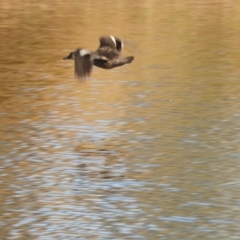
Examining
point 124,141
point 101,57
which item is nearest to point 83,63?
point 101,57

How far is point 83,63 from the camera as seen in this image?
8758 millimetres

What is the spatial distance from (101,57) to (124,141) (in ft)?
2.80

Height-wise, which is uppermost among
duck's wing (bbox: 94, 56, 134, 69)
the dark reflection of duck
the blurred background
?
the dark reflection of duck

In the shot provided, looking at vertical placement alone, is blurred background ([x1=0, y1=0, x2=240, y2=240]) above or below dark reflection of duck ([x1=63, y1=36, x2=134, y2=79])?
below

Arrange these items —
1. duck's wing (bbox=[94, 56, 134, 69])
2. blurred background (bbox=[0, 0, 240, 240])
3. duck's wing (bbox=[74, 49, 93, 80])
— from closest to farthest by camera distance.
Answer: blurred background (bbox=[0, 0, 240, 240])
duck's wing (bbox=[74, 49, 93, 80])
duck's wing (bbox=[94, 56, 134, 69])

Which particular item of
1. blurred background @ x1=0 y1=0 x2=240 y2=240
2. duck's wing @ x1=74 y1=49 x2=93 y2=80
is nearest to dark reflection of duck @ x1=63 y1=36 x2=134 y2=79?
duck's wing @ x1=74 y1=49 x2=93 y2=80

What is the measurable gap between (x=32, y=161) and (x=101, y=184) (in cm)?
102

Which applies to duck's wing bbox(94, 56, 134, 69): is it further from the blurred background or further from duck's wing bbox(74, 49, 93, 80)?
the blurred background

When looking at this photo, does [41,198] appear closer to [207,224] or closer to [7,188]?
Answer: [7,188]

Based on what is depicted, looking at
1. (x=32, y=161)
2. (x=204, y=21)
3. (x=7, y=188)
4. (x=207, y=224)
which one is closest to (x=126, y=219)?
(x=207, y=224)

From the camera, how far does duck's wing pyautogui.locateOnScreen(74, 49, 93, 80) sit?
868 cm

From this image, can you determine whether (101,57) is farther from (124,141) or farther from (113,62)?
(124,141)

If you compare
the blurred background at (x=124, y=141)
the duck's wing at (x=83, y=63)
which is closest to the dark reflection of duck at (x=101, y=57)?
the duck's wing at (x=83, y=63)

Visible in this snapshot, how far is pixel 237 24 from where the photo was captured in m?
19.0
